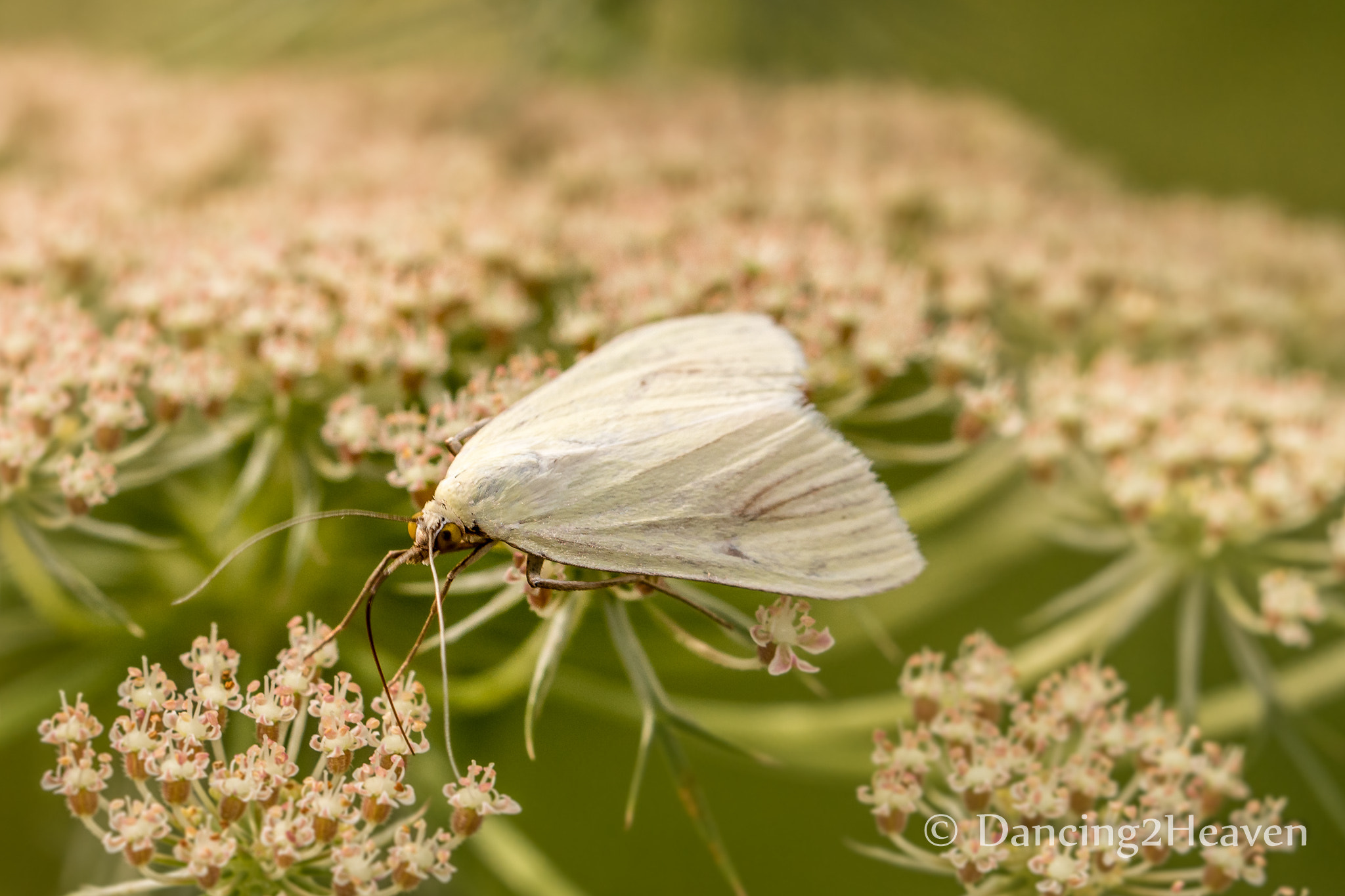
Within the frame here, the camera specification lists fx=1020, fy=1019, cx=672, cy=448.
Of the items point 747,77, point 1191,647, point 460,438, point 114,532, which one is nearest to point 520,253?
point 460,438

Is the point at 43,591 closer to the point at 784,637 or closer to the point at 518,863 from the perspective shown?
the point at 518,863

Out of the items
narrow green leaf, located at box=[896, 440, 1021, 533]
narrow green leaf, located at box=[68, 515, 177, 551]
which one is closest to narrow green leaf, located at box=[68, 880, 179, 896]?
narrow green leaf, located at box=[68, 515, 177, 551]

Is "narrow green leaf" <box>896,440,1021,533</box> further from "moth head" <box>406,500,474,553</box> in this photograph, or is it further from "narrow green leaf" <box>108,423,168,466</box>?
"narrow green leaf" <box>108,423,168,466</box>

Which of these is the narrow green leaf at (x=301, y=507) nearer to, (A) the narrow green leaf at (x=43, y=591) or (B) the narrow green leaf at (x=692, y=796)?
(A) the narrow green leaf at (x=43, y=591)

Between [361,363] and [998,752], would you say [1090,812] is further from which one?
[361,363]

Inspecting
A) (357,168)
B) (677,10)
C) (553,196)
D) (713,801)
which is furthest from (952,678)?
(677,10)
